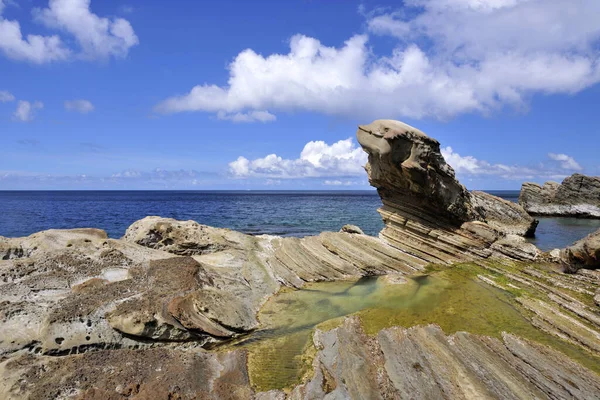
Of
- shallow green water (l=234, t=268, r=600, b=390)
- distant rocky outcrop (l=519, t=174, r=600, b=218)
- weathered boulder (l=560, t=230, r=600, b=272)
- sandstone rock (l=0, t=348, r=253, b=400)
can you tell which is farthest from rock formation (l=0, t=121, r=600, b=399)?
distant rocky outcrop (l=519, t=174, r=600, b=218)

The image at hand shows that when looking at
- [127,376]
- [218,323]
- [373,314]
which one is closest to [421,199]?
[373,314]

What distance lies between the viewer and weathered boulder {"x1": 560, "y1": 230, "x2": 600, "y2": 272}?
1731 cm

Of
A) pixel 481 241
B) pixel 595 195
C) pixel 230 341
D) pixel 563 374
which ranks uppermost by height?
pixel 595 195

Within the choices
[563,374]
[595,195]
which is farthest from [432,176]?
[595,195]

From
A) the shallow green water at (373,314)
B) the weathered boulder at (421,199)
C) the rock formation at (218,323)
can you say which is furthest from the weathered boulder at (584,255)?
the shallow green water at (373,314)

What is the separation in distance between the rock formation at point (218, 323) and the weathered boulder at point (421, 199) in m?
0.21

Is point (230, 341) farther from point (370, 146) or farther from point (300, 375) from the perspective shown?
point (370, 146)

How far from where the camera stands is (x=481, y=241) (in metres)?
22.7

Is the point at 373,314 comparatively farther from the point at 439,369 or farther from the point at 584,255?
the point at 584,255

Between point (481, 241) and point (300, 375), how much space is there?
18.1 metres

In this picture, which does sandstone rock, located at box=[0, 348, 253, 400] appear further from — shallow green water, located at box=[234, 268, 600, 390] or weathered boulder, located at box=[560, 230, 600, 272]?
weathered boulder, located at box=[560, 230, 600, 272]

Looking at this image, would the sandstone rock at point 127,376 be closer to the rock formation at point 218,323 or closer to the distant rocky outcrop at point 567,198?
the rock formation at point 218,323

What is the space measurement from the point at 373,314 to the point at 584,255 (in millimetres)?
12783

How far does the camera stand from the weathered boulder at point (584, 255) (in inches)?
682
